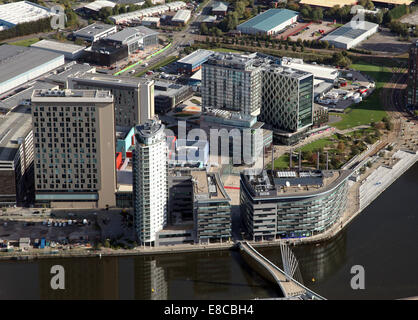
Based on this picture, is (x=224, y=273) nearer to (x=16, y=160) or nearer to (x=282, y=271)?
(x=282, y=271)

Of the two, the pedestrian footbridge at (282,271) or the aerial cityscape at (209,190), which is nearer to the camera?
the pedestrian footbridge at (282,271)

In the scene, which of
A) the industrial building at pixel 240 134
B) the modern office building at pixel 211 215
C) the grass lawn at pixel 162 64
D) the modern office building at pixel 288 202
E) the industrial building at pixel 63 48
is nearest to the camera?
the modern office building at pixel 211 215

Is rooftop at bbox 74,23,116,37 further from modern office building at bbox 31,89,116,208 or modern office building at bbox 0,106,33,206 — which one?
modern office building at bbox 31,89,116,208

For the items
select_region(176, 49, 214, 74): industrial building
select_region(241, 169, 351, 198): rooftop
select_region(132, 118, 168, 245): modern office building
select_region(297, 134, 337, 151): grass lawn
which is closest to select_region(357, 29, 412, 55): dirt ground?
select_region(176, 49, 214, 74): industrial building

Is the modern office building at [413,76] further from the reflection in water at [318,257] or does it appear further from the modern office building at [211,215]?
the modern office building at [211,215]

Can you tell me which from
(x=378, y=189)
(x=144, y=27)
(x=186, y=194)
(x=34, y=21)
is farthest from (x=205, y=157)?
(x=34, y=21)

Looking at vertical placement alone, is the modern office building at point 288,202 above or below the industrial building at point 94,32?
below

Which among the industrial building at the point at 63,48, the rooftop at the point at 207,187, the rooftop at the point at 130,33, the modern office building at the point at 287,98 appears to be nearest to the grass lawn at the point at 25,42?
the industrial building at the point at 63,48
